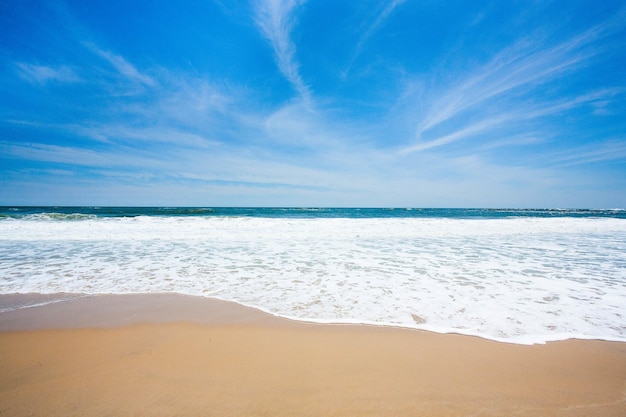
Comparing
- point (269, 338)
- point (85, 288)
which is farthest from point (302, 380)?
point (85, 288)

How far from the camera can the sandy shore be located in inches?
75.6

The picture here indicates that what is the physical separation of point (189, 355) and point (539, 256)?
896 cm

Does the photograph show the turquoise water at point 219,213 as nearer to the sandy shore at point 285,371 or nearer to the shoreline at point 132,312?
the shoreline at point 132,312

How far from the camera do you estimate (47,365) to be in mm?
2420

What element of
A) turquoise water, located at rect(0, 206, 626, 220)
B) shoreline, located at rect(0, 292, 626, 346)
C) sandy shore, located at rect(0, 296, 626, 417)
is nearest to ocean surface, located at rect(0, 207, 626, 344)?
shoreline, located at rect(0, 292, 626, 346)

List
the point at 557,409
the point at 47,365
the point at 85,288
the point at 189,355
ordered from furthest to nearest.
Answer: the point at 85,288 → the point at 189,355 → the point at 47,365 → the point at 557,409

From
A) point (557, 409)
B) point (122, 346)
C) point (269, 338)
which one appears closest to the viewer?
point (557, 409)

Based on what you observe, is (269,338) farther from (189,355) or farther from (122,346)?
(122,346)

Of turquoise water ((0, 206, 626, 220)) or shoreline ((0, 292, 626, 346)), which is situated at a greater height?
turquoise water ((0, 206, 626, 220))

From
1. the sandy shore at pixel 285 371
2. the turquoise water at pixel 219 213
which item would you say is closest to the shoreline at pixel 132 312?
the sandy shore at pixel 285 371

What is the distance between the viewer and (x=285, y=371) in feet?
7.69

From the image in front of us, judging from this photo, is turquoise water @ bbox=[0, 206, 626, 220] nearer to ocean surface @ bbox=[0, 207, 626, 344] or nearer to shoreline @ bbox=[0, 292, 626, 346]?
ocean surface @ bbox=[0, 207, 626, 344]

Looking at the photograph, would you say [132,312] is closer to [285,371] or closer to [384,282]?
[285,371]

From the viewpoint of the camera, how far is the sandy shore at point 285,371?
6.30 feet
